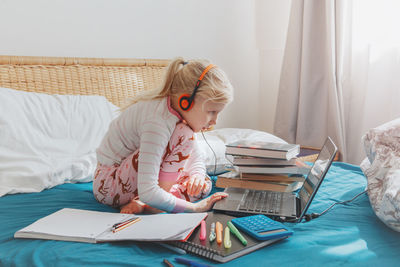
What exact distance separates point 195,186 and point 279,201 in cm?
28

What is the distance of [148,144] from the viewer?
3.68 ft

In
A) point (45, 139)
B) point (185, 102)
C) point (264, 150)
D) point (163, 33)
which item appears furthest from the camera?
point (163, 33)

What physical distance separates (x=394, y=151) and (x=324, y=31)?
1.62m

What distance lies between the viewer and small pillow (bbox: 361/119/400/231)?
92 centimetres

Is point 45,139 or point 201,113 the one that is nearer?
point 201,113

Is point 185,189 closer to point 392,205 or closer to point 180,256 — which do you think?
point 180,256

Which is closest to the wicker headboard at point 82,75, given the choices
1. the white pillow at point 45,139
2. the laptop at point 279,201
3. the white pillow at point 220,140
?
the white pillow at point 45,139

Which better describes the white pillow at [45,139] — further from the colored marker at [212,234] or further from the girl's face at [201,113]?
the colored marker at [212,234]

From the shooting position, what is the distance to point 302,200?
1.14 m

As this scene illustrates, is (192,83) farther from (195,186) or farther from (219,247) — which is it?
(219,247)

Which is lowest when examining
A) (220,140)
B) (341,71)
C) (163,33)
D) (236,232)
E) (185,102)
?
(220,140)

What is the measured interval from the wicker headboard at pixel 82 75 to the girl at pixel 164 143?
72 centimetres

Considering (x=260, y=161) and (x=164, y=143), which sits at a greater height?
(x=164, y=143)

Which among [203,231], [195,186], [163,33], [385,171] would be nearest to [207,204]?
[195,186]
